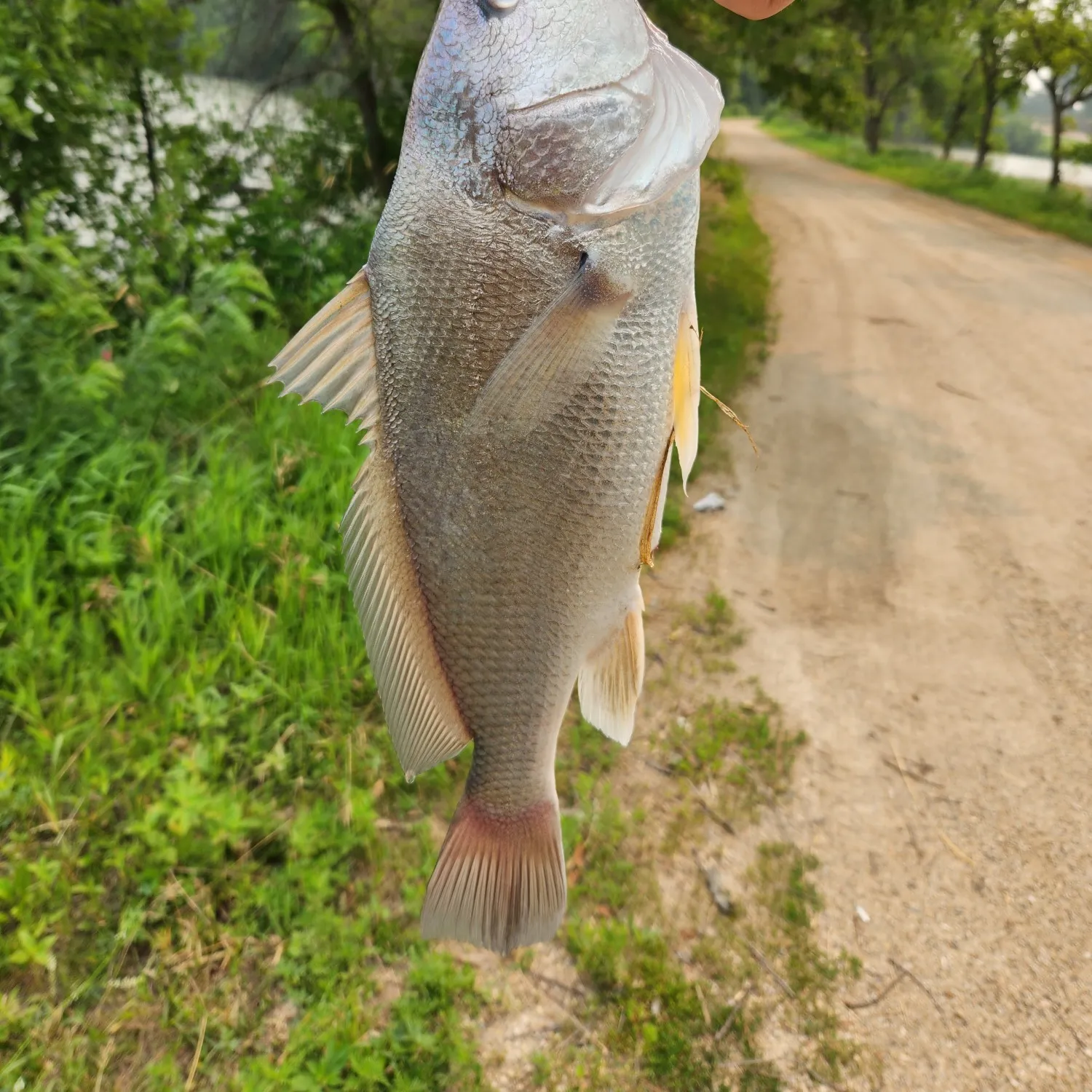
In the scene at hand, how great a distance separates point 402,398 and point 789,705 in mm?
2707

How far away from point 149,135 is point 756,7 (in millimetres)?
4325

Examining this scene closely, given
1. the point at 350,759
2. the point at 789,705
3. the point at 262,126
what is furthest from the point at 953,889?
the point at 262,126

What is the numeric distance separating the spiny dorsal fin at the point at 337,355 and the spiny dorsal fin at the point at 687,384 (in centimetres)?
43

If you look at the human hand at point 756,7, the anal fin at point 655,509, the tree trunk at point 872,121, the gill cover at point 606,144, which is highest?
the tree trunk at point 872,121

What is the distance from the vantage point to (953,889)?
8.75 feet

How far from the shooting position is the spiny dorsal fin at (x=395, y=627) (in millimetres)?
1126

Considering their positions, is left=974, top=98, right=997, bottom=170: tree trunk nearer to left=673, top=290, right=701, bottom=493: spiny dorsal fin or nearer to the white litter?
the white litter

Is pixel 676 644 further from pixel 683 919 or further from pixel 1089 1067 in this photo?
pixel 1089 1067

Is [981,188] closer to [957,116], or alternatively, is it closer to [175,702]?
[957,116]

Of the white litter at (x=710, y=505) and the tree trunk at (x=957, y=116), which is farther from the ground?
the tree trunk at (x=957, y=116)

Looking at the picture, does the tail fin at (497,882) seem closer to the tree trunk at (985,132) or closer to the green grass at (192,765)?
the green grass at (192,765)

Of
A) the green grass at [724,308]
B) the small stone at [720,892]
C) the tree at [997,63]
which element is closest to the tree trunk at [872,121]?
the tree at [997,63]

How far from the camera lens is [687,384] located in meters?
1.14

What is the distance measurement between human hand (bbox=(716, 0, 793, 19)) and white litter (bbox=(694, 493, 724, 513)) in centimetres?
342
